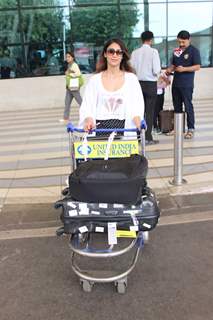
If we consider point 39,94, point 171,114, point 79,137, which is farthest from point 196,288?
point 39,94

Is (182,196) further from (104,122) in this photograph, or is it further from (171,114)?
(171,114)

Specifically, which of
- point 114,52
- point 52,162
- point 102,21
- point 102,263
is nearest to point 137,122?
point 114,52

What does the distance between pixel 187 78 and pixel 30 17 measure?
7504mm

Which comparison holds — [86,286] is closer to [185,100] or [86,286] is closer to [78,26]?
[185,100]

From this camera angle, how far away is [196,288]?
3.11 m

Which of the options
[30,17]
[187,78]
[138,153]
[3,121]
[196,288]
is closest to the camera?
[196,288]

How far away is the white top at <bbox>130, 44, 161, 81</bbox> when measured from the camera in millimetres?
7055

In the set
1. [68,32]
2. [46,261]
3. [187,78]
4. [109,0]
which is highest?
[109,0]

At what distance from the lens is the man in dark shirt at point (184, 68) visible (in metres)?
7.30

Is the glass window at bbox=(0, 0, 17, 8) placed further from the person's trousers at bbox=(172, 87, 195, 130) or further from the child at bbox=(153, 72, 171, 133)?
the person's trousers at bbox=(172, 87, 195, 130)

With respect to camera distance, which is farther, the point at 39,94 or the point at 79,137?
the point at 39,94

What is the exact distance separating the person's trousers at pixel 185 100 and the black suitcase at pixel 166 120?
0.16 m

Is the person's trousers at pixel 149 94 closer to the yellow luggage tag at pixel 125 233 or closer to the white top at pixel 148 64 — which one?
the white top at pixel 148 64

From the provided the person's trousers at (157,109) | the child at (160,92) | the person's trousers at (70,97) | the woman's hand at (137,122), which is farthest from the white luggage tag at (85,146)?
the person's trousers at (70,97)
